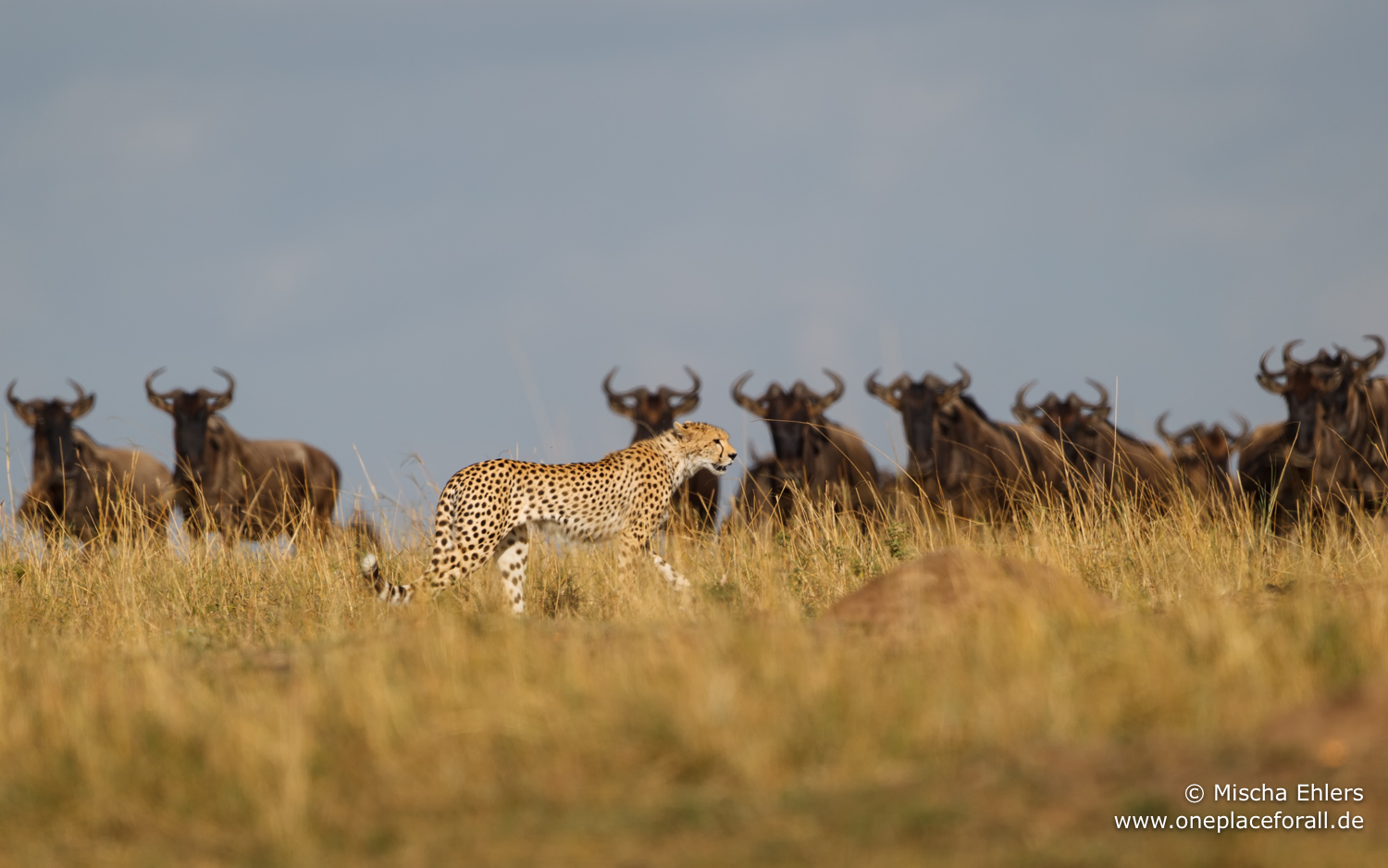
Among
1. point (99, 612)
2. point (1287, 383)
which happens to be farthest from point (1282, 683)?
point (1287, 383)

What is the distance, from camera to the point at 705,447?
966cm

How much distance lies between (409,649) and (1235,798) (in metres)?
3.30

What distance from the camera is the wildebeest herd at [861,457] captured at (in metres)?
14.7

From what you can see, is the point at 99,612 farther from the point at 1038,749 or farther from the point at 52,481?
the point at 52,481

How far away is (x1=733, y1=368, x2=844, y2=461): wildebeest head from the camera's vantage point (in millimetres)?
16344

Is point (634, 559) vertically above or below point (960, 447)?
below

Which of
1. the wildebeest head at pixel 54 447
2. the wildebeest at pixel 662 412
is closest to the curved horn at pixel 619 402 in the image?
the wildebeest at pixel 662 412

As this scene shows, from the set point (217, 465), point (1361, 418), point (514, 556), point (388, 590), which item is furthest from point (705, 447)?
point (217, 465)

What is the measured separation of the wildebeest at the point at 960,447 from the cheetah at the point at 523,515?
7368 mm

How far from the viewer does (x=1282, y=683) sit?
4578mm

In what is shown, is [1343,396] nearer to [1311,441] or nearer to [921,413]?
[1311,441]

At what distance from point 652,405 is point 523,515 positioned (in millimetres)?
9370

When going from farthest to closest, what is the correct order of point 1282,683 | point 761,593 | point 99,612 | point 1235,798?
point 99,612
point 761,593
point 1282,683
point 1235,798

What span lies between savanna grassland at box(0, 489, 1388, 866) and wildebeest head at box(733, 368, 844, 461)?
1003cm
